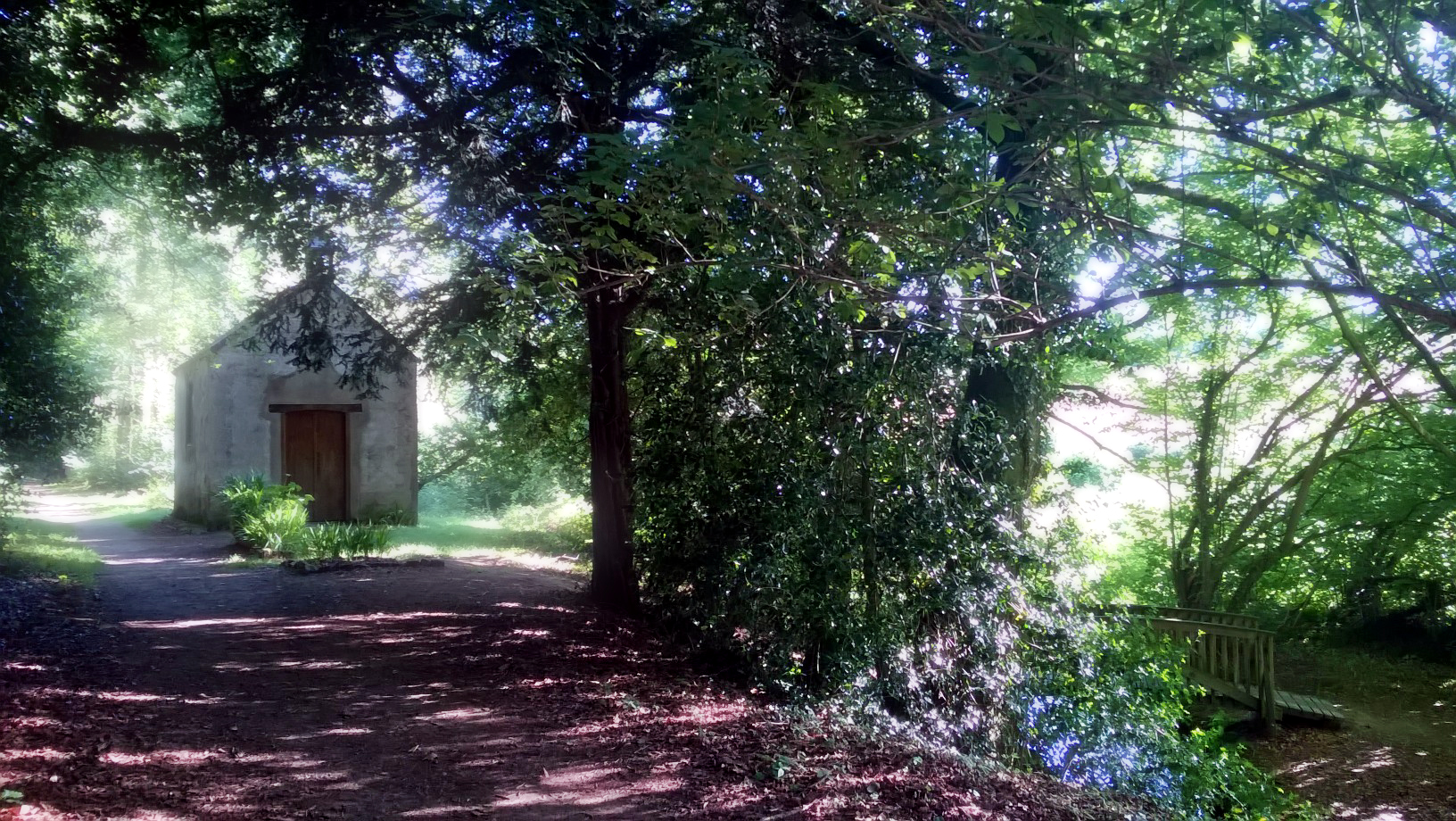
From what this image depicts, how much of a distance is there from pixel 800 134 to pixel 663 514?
11.4ft

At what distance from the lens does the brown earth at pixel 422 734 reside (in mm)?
4980

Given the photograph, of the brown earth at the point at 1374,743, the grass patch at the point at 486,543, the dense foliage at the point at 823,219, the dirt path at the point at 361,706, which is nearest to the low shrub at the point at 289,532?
the grass patch at the point at 486,543

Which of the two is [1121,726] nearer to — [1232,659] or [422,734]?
[1232,659]

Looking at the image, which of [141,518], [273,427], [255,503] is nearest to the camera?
[255,503]

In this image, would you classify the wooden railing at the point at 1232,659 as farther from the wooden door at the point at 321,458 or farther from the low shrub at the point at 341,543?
the wooden door at the point at 321,458

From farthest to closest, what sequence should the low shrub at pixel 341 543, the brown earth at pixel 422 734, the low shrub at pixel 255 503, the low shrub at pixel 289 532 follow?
1. the low shrub at pixel 255 503
2. the low shrub at pixel 289 532
3. the low shrub at pixel 341 543
4. the brown earth at pixel 422 734

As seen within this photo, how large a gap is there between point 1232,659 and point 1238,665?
9 cm

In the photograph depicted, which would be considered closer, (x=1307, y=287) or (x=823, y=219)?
(x=1307, y=287)

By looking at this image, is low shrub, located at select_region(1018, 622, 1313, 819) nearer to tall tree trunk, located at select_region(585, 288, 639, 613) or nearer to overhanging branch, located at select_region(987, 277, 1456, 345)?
overhanging branch, located at select_region(987, 277, 1456, 345)

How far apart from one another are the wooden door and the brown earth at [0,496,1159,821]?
32.3ft

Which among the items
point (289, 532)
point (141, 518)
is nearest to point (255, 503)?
point (289, 532)

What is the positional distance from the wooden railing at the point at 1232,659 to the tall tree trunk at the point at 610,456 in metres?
6.15

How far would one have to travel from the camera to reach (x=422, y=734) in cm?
609

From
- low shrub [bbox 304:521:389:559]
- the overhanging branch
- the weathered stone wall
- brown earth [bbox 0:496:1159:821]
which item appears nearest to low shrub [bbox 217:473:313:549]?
low shrub [bbox 304:521:389:559]
